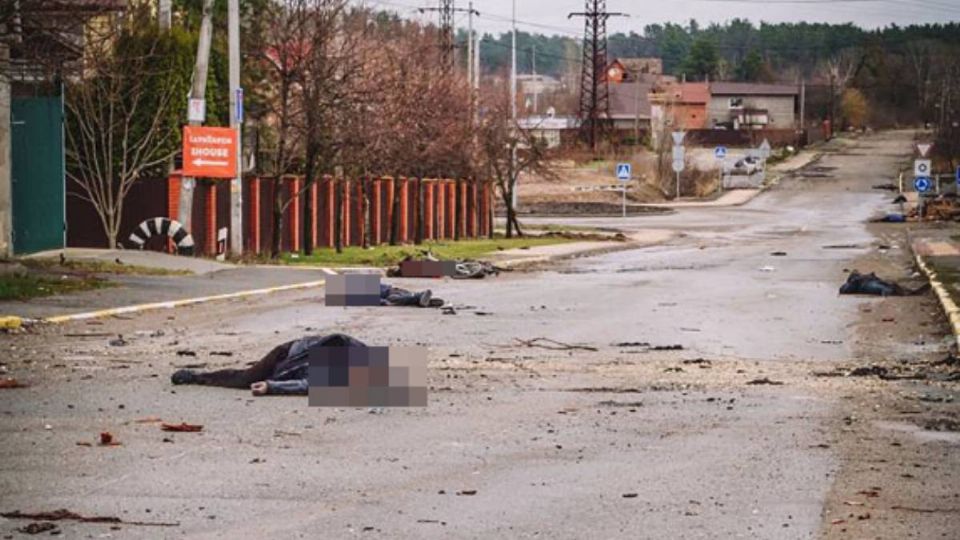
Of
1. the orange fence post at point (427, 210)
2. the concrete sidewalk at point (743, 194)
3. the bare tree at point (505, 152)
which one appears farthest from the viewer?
the concrete sidewalk at point (743, 194)

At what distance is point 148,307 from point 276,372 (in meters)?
8.75

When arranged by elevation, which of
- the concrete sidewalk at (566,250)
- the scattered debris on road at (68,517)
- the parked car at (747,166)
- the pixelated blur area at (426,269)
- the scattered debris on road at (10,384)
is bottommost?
the concrete sidewalk at (566,250)

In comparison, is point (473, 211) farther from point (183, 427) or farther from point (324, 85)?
point (183, 427)

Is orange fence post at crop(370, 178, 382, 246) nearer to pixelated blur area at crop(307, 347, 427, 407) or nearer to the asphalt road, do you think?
the asphalt road

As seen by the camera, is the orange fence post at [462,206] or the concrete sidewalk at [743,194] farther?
the concrete sidewalk at [743,194]

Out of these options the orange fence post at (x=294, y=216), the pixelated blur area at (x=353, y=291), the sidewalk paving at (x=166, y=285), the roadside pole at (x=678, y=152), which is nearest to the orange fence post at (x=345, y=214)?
the orange fence post at (x=294, y=216)

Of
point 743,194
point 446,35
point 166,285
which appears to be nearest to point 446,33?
point 446,35

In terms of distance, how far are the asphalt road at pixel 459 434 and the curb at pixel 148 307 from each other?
37 centimetres

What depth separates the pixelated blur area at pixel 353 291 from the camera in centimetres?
2478

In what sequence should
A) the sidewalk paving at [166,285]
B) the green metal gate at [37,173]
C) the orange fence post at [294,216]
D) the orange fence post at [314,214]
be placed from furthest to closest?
the orange fence post at [314,214], the orange fence post at [294,216], the green metal gate at [37,173], the sidewalk paving at [166,285]

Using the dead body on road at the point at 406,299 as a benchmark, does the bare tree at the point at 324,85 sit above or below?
above

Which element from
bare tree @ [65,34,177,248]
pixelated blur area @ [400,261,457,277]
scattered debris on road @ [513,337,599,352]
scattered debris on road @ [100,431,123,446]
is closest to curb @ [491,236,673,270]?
pixelated blur area @ [400,261,457,277]

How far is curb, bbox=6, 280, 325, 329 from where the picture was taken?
19.5 metres

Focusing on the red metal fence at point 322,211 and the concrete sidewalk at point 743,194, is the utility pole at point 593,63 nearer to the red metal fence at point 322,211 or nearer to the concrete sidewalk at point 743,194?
the concrete sidewalk at point 743,194
